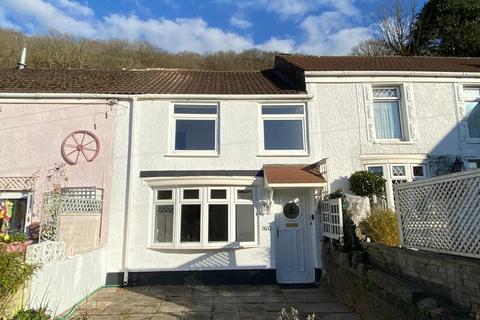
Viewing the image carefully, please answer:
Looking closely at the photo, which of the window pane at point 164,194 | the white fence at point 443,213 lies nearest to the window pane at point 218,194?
the window pane at point 164,194

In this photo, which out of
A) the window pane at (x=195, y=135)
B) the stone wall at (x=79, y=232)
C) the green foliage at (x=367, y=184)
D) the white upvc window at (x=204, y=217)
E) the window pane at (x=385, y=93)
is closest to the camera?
the stone wall at (x=79, y=232)

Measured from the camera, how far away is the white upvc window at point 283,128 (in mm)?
9969

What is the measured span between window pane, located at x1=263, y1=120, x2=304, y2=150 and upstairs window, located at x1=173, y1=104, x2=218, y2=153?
159 cm

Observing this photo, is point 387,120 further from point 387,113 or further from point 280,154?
point 280,154

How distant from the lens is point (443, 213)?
15.5ft

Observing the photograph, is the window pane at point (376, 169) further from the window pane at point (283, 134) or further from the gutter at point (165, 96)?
the gutter at point (165, 96)

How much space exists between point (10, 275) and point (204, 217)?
5076mm

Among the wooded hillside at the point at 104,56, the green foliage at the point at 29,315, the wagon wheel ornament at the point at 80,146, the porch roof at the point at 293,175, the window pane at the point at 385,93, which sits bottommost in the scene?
the green foliage at the point at 29,315

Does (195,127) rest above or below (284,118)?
below

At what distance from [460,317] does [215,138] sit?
24.5 ft

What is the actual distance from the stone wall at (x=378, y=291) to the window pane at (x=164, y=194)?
4.55m

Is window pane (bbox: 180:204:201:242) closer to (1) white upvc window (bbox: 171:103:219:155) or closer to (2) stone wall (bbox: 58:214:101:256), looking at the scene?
(1) white upvc window (bbox: 171:103:219:155)

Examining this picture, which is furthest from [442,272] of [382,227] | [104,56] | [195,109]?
[104,56]

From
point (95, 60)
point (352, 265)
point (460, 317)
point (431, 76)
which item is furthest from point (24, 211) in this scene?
point (95, 60)
